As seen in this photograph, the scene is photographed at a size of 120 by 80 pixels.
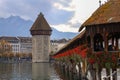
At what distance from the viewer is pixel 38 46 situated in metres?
178

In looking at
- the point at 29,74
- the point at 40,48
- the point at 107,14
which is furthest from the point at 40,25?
the point at 107,14

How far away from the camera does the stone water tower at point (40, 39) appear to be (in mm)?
173250

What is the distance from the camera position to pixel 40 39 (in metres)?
176

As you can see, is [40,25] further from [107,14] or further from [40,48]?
[107,14]

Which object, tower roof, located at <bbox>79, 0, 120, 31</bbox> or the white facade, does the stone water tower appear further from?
tower roof, located at <bbox>79, 0, 120, 31</bbox>

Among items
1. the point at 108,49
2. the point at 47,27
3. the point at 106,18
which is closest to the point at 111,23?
the point at 106,18

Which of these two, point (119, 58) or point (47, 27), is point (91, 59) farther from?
point (47, 27)

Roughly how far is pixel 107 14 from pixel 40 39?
14988cm

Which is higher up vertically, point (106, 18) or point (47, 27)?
point (47, 27)

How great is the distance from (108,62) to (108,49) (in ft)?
7.18

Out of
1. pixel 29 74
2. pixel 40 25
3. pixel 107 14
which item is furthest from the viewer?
pixel 40 25

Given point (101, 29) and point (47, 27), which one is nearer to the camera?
point (101, 29)

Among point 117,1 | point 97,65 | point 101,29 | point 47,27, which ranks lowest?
point 97,65

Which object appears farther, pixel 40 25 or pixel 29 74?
pixel 40 25
